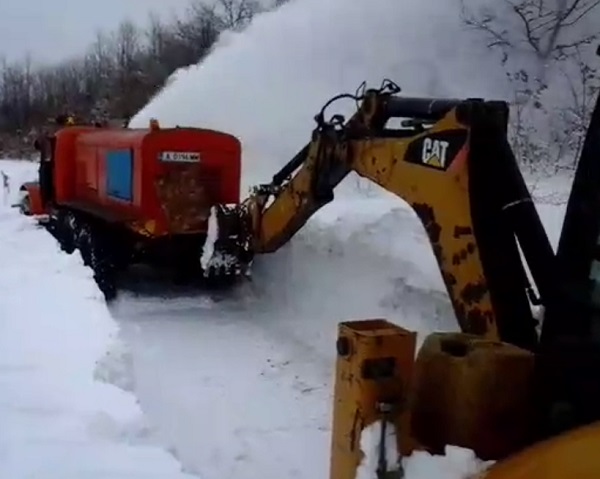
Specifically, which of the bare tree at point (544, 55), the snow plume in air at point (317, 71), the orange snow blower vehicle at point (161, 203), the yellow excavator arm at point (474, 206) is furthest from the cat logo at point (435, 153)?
the snow plume in air at point (317, 71)

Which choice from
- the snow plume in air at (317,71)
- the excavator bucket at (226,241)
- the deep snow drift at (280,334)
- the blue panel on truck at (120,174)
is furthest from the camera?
the snow plume in air at (317,71)

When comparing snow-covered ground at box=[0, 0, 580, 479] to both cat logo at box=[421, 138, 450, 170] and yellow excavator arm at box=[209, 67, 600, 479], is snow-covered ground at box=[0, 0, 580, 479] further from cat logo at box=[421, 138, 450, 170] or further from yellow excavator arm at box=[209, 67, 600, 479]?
cat logo at box=[421, 138, 450, 170]

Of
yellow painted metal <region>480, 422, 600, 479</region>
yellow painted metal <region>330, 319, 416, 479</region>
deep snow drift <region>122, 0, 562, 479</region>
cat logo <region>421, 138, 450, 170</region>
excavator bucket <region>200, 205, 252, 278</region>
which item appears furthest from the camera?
excavator bucket <region>200, 205, 252, 278</region>

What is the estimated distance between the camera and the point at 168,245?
28.7 feet

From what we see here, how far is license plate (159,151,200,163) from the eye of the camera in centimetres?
852

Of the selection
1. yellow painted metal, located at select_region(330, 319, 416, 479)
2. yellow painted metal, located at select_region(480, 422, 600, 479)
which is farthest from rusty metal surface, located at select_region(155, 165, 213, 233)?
yellow painted metal, located at select_region(480, 422, 600, 479)

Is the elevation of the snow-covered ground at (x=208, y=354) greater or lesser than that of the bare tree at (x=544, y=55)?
lesser

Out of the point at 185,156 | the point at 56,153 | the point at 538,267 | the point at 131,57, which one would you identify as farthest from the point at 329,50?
the point at 131,57

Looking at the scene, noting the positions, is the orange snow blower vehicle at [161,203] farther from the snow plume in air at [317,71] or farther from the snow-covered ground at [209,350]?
the snow plume in air at [317,71]

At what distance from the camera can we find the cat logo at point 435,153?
4223 millimetres

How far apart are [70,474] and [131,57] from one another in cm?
5276

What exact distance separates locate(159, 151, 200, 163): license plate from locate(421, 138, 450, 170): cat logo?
440 cm

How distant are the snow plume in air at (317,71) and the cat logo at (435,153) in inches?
446

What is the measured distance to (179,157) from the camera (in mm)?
8578
